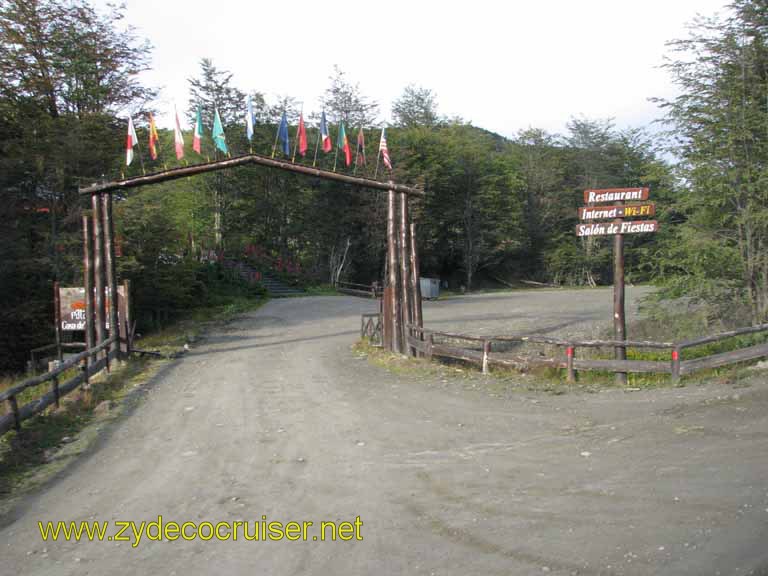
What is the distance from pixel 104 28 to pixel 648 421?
2962 centimetres

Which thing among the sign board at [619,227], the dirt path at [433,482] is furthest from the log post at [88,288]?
the sign board at [619,227]

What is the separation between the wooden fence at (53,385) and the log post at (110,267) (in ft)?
0.74

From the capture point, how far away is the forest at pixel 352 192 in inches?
607

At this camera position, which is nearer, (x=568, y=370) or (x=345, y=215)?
(x=568, y=370)

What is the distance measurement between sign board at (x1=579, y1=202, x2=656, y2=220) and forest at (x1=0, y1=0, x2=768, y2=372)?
9.40 feet

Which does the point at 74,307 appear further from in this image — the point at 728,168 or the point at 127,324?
the point at 728,168

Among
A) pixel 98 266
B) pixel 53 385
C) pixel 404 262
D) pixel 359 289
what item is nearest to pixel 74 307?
pixel 98 266

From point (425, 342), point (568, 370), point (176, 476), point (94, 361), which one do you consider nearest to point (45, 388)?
point (94, 361)

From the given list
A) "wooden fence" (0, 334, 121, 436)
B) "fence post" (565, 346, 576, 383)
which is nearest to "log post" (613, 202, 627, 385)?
"fence post" (565, 346, 576, 383)

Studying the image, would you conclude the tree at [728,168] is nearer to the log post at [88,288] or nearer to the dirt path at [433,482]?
the dirt path at [433,482]

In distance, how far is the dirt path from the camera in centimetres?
522

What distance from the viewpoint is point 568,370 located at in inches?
512

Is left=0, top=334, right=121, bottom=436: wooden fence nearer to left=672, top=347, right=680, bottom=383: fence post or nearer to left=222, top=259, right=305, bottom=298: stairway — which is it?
left=672, top=347, right=680, bottom=383: fence post

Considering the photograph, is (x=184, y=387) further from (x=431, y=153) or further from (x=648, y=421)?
(x=431, y=153)
